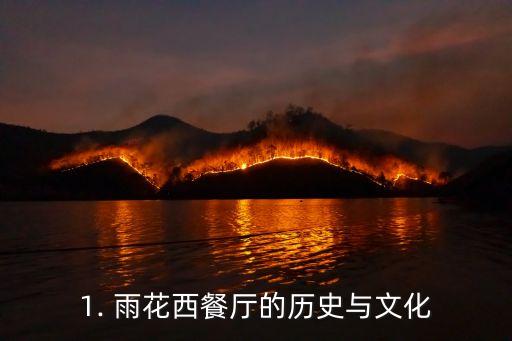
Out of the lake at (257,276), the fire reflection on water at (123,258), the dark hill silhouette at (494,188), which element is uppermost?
the dark hill silhouette at (494,188)

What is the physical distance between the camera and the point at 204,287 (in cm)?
1728

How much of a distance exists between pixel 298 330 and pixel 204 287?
599 centimetres

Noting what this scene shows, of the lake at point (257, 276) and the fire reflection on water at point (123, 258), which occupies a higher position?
the fire reflection on water at point (123, 258)

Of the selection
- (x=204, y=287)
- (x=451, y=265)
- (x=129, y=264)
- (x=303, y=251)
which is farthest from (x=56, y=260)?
(x=451, y=265)

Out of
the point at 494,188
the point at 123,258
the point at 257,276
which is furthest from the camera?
the point at 494,188

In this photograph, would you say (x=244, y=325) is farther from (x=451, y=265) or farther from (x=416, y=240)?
(x=416, y=240)

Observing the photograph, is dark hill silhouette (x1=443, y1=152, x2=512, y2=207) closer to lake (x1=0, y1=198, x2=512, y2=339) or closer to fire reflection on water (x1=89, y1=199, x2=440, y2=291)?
fire reflection on water (x1=89, y1=199, x2=440, y2=291)

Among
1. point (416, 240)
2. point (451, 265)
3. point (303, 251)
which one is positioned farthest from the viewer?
point (416, 240)

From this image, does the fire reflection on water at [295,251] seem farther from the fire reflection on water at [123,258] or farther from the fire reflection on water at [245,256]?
the fire reflection on water at [123,258]

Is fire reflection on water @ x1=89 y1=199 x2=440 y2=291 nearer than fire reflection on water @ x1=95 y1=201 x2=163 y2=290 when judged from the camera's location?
Yes

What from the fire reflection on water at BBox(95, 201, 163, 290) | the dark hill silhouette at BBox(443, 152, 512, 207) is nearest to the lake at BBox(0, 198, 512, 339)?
the fire reflection on water at BBox(95, 201, 163, 290)

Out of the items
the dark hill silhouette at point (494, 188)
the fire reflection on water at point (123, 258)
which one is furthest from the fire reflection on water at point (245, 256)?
the dark hill silhouette at point (494, 188)

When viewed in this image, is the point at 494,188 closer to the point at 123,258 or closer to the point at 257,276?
the point at 123,258

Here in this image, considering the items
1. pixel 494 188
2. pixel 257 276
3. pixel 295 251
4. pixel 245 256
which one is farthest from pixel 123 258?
pixel 494 188
